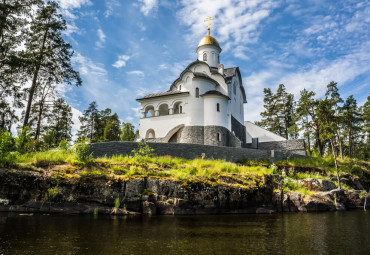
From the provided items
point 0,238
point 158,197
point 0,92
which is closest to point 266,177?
point 158,197

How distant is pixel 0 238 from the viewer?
533 cm

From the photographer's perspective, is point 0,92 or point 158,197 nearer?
point 158,197

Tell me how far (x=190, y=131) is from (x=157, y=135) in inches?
150

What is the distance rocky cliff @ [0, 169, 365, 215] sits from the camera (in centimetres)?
993

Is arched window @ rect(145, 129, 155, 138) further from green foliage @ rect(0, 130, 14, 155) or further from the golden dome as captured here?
green foliage @ rect(0, 130, 14, 155)

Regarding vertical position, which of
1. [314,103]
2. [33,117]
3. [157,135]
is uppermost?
[314,103]

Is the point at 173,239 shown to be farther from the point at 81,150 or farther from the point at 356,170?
the point at 356,170

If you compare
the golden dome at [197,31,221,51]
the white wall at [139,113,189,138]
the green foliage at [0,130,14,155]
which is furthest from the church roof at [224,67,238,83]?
the green foliage at [0,130,14,155]

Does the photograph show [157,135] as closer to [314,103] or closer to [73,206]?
[73,206]

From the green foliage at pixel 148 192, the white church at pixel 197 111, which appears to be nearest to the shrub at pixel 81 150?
the green foliage at pixel 148 192

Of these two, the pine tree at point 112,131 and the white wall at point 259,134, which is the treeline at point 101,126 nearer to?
the pine tree at point 112,131

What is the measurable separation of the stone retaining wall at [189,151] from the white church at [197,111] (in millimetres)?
4096

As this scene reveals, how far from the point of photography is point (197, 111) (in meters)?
25.8

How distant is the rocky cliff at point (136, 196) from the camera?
993cm
